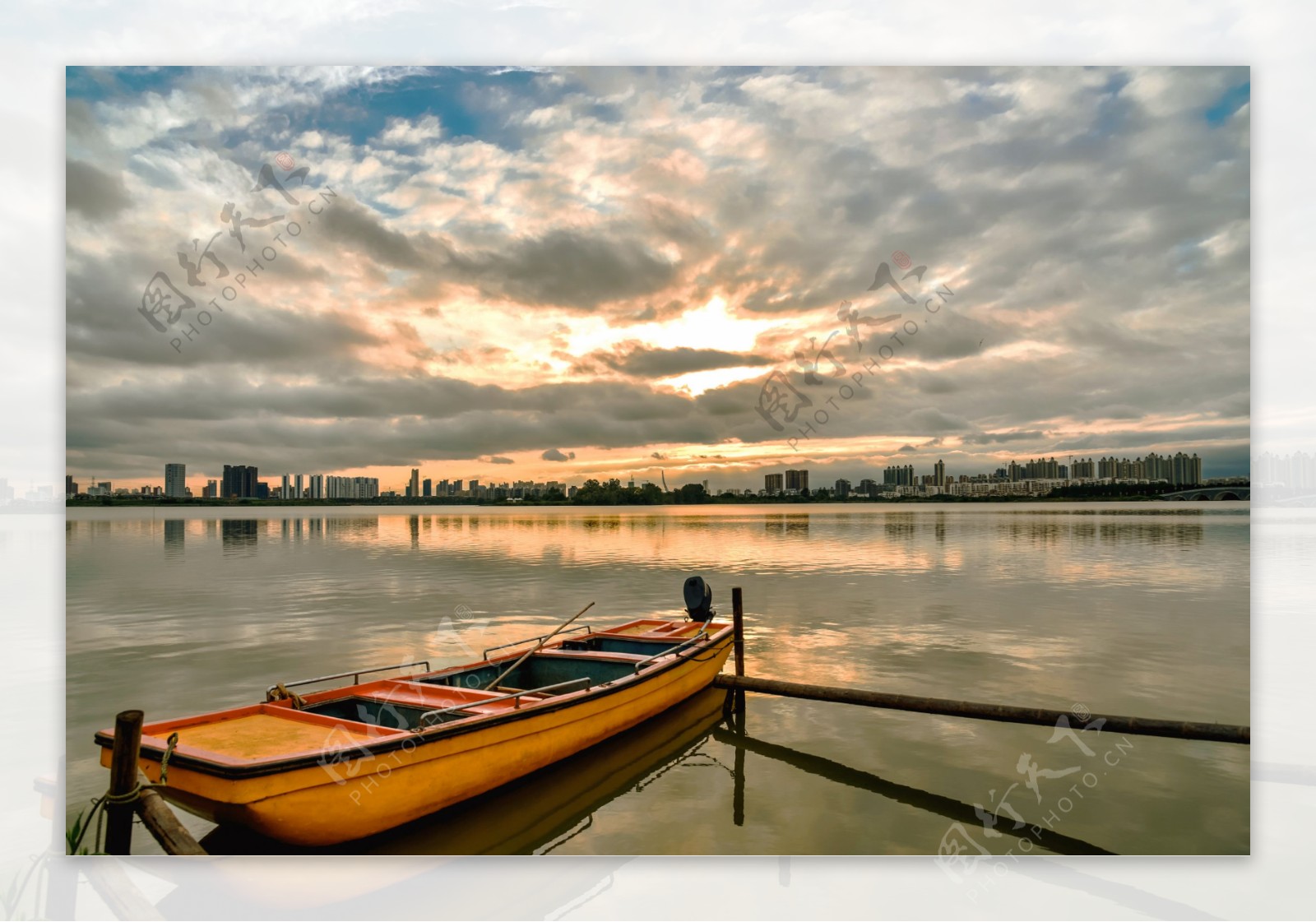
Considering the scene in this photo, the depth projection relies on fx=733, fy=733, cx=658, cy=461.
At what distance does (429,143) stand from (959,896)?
24.7 ft

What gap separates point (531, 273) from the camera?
8812 mm

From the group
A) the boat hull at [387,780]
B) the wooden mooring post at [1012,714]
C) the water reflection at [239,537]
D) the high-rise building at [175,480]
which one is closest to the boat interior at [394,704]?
the boat hull at [387,780]

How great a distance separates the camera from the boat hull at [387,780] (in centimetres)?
399

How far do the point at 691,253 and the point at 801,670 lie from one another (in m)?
5.67

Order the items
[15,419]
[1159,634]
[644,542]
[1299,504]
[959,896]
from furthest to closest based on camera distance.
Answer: [644,542]
[1159,634]
[1299,504]
[15,419]
[959,896]

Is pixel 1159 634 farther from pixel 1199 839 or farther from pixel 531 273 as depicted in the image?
pixel 531 273

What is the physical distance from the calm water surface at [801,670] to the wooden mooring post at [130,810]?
74 cm

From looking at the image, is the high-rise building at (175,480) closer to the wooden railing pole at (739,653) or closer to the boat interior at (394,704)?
the boat interior at (394,704)

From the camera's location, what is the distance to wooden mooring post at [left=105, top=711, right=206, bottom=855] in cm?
370

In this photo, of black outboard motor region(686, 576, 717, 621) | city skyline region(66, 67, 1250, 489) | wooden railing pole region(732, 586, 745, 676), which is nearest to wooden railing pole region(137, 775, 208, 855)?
city skyline region(66, 67, 1250, 489)

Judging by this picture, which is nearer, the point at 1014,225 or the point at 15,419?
the point at 15,419

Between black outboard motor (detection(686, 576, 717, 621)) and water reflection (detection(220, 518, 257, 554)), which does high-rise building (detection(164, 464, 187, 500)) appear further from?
water reflection (detection(220, 518, 257, 554))

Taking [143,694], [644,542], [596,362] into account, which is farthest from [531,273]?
[644,542]

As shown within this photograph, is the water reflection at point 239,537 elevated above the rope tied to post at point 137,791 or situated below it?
below
